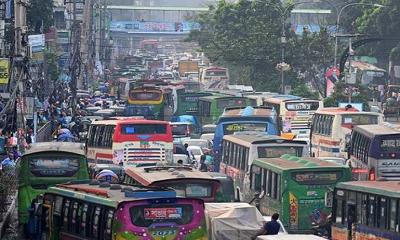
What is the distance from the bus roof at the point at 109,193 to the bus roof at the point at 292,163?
18.6ft

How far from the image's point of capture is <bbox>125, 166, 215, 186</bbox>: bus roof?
2533cm

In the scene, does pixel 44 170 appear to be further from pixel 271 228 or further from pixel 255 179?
pixel 271 228

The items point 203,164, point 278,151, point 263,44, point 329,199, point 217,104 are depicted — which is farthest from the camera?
point 263,44

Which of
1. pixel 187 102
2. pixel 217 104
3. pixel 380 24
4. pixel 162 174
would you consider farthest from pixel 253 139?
pixel 380 24

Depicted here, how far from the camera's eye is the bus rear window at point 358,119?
42031mm

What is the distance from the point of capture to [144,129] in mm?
38688

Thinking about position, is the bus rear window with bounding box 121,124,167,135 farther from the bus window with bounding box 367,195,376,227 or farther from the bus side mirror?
the bus window with bounding box 367,195,376,227

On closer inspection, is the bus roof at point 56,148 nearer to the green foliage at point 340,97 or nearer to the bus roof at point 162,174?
the bus roof at point 162,174

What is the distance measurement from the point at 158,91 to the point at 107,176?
116 feet

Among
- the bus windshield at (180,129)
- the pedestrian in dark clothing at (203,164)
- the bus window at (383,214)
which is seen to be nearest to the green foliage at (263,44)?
the bus windshield at (180,129)

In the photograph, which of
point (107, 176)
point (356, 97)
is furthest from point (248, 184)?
point (356, 97)

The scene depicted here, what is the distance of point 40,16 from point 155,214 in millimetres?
58129

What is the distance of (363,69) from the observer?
87.1 meters

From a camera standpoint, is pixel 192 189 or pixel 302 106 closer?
pixel 192 189
